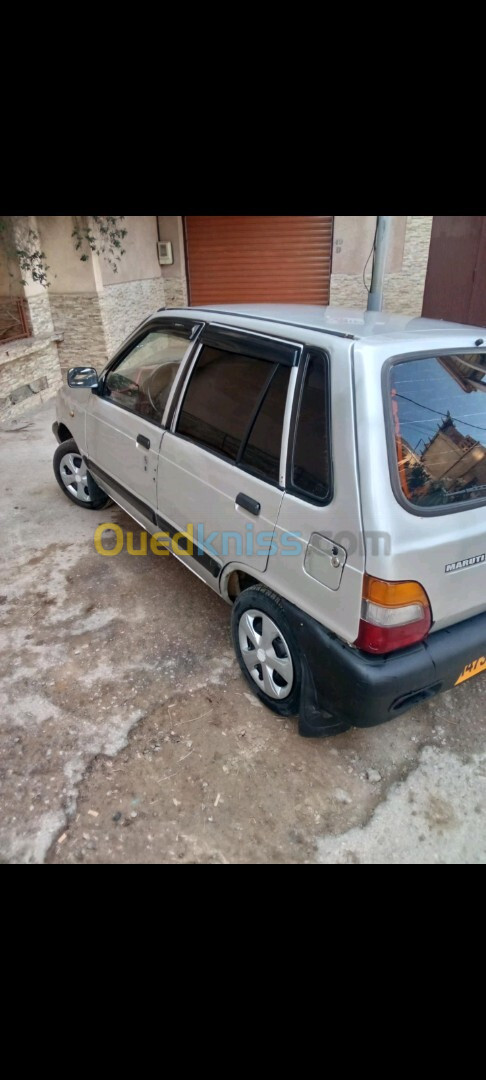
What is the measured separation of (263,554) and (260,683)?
26.4 inches

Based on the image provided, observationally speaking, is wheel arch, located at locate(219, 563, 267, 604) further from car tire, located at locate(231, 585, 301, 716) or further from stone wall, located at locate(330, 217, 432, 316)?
stone wall, located at locate(330, 217, 432, 316)

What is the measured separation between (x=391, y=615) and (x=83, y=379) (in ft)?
8.94

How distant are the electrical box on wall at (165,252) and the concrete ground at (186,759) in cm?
832

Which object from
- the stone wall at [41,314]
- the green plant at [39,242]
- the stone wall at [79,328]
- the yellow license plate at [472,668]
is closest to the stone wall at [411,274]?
the green plant at [39,242]

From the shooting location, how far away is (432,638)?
6.68ft

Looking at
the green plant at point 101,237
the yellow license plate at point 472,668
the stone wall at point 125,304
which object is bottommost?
the yellow license plate at point 472,668

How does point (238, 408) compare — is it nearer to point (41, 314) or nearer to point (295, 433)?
point (295, 433)

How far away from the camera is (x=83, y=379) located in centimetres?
367

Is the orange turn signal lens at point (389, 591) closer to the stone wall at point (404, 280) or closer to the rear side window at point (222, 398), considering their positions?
the rear side window at point (222, 398)

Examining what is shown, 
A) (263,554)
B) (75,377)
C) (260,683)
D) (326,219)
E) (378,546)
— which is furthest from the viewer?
(326,219)

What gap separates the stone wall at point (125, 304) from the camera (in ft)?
27.1

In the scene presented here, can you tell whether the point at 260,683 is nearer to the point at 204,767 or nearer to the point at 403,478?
the point at 204,767
